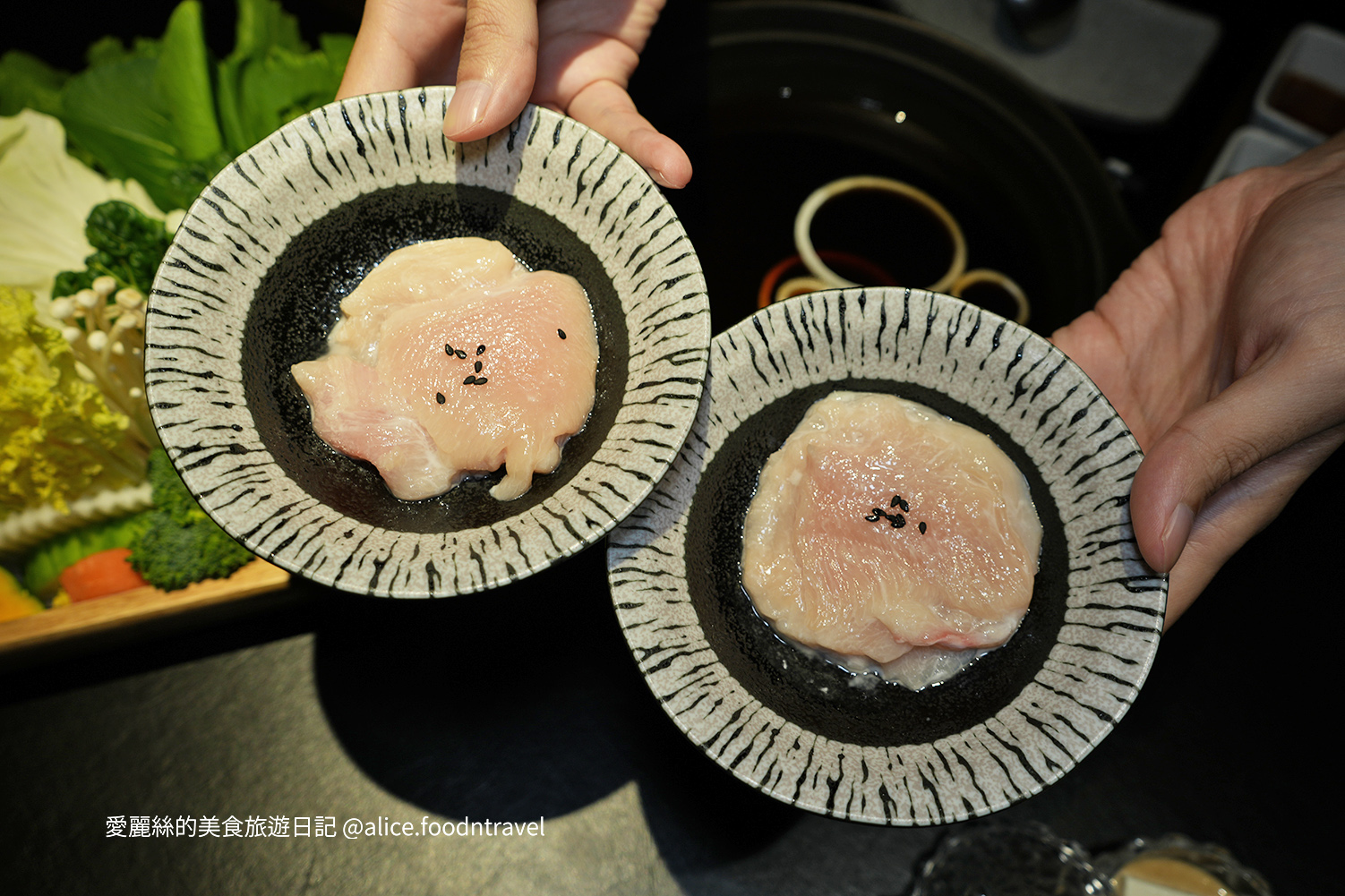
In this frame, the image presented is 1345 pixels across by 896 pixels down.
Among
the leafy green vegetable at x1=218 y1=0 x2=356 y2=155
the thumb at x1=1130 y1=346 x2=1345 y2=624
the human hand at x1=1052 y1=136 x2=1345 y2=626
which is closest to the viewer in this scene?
the thumb at x1=1130 y1=346 x2=1345 y2=624

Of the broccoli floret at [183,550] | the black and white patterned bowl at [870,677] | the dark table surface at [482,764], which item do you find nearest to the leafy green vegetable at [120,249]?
the broccoli floret at [183,550]

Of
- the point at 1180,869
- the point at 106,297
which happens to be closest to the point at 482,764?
the point at 106,297

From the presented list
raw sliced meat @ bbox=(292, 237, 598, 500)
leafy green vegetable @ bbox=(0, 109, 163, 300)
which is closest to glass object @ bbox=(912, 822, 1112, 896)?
raw sliced meat @ bbox=(292, 237, 598, 500)

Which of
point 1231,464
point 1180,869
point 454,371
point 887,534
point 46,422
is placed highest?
point 1231,464

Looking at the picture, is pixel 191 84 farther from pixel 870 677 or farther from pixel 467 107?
pixel 870 677

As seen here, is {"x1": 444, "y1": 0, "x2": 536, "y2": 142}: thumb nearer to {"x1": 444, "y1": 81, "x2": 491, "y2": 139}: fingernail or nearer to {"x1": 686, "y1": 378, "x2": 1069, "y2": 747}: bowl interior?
{"x1": 444, "y1": 81, "x2": 491, "y2": 139}: fingernail

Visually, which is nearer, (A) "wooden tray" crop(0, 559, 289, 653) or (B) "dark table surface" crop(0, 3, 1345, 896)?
(A) "wooden tray" crop(0, 559, 289, 653)
